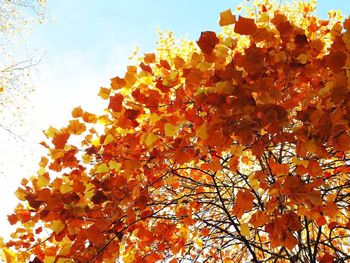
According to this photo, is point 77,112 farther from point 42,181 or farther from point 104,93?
point 42,181

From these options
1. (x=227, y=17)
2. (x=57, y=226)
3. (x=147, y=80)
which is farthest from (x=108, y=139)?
(x=227, y=17)

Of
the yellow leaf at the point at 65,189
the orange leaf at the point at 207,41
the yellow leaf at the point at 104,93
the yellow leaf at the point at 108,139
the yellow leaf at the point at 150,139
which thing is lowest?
the yellow leaf at the point at 65,189

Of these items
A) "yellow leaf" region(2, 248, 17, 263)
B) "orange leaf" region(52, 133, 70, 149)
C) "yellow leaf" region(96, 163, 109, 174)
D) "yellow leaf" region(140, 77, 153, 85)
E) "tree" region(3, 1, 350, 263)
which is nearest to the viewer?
"tree" region(3, 1, 350, 263)

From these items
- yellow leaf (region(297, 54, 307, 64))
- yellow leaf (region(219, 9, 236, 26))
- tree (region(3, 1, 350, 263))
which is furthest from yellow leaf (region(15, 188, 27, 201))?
yellow leaf (region(297, 54, 307, 64))

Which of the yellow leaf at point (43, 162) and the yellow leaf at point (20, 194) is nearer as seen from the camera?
the yellow leaf at point (20, 194)

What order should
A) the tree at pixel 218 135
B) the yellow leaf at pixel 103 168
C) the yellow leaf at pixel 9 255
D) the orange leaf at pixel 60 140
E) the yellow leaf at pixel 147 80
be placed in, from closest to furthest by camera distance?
1. the tree at pixel 218 135
2. the yellow leaf at pixel 103 168
3. the orange leaf at pixel 60 140
4. the yellow leaf at pixel 147 80
5. the yellow leaf at pixel 9 255

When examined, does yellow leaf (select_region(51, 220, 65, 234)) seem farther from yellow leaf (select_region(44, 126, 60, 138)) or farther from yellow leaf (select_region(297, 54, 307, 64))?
yellow leaf (select_region(297, 54, 307, 64))

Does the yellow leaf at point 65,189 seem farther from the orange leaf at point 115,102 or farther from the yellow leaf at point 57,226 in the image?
the orange leaf at point 115,102

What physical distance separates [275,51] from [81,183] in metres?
1.42

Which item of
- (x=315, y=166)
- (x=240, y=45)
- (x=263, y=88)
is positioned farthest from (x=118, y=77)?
(x=240, y=45)

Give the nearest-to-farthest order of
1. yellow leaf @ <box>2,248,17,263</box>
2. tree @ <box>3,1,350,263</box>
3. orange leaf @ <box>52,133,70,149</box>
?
tree @ <box>3,1,350,263</box> < orange leaf @ <box>52,133,70,149</box> < yellow leaf @ <box>2,248,17,263</box>

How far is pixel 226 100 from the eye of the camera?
183cm

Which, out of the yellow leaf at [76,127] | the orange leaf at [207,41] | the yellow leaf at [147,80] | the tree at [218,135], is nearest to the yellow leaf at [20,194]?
the tree at [218,135]

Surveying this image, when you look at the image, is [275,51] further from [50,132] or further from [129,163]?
[50,132]
